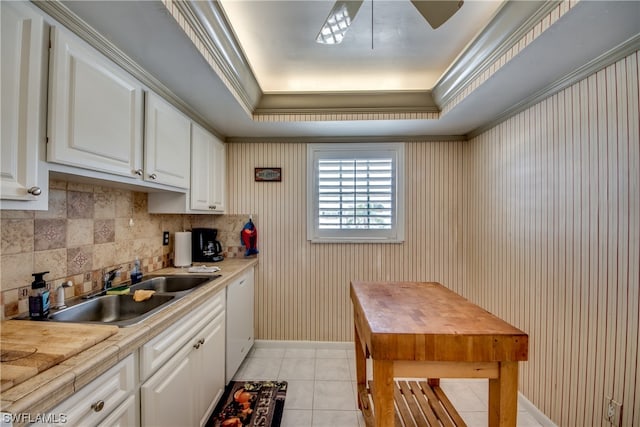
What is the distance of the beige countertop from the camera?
0.71 m

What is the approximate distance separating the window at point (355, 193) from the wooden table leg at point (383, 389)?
1843 mm

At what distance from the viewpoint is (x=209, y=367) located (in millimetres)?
1854

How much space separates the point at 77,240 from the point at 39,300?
1.46ft

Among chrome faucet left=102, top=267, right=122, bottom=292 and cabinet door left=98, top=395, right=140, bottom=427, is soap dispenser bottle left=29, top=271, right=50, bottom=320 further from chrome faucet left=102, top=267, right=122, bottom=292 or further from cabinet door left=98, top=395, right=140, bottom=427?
cabinet door left=98, top=395, right=140, bottom=427

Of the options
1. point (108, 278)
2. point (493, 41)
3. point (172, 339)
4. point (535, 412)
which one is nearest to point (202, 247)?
point (108, 278)

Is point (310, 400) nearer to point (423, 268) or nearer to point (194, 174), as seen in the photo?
point (423, 268)

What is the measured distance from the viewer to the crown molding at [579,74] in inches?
54.7

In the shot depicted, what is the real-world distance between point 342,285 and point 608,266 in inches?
83.6

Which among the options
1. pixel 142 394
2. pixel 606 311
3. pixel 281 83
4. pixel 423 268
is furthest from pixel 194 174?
pixel 606 311

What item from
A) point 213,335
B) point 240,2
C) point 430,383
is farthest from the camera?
point 430,383

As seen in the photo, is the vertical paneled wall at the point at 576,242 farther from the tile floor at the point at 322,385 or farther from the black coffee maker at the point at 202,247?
the black coffee maker at the point at 202,247

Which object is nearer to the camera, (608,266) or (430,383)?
(608,266)

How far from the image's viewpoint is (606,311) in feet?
4.93

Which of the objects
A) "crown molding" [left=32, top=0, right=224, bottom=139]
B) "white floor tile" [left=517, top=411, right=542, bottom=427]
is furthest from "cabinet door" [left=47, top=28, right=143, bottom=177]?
"white floor tile" [left=517, top=411, right=542, bottom=427]
